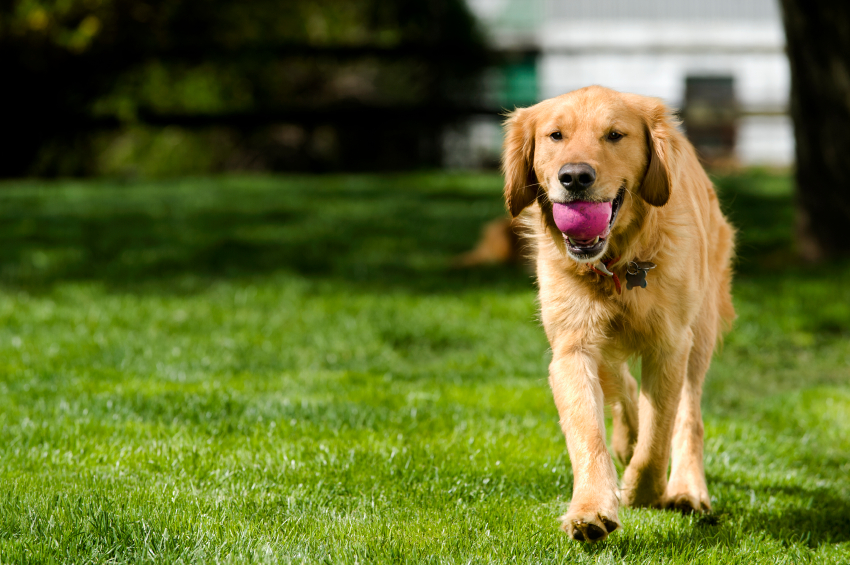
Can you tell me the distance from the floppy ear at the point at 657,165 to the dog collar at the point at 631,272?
0.71ft

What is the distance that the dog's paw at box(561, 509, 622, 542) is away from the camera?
2648mm

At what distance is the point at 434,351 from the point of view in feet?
20.0

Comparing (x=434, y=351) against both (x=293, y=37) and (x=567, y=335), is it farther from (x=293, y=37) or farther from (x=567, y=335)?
(x=293, y=37)

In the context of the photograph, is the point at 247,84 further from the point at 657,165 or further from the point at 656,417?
the point at 656,417

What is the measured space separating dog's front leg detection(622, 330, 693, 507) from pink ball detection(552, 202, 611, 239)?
1.82 feet

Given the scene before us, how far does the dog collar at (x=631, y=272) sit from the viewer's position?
9.98ft

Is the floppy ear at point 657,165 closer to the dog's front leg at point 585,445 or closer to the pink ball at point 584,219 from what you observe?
the pink ball at point 584,219

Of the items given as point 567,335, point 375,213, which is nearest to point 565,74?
point 375,213

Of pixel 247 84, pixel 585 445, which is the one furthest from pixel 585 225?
pixel 247 84

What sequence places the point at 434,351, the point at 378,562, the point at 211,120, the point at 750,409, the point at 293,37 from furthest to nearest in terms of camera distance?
the point at 293,37 < the point at 211,120 < the point at 434,351 < the point at 750,409 < the point at 378,562

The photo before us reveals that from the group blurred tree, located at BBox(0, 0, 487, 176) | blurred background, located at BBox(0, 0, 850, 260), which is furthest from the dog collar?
blurred tree, located at BBox(0, 0, 487, 176)

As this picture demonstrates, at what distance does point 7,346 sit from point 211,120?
399 inches

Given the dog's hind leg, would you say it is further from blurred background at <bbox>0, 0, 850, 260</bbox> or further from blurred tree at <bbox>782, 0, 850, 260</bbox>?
blurred background at <bbox>0, 0, 850, 260</bbox>

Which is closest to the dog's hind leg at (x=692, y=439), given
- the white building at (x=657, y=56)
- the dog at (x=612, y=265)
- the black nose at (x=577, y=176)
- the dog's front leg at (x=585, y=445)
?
the dog at (x=612, y=265)
